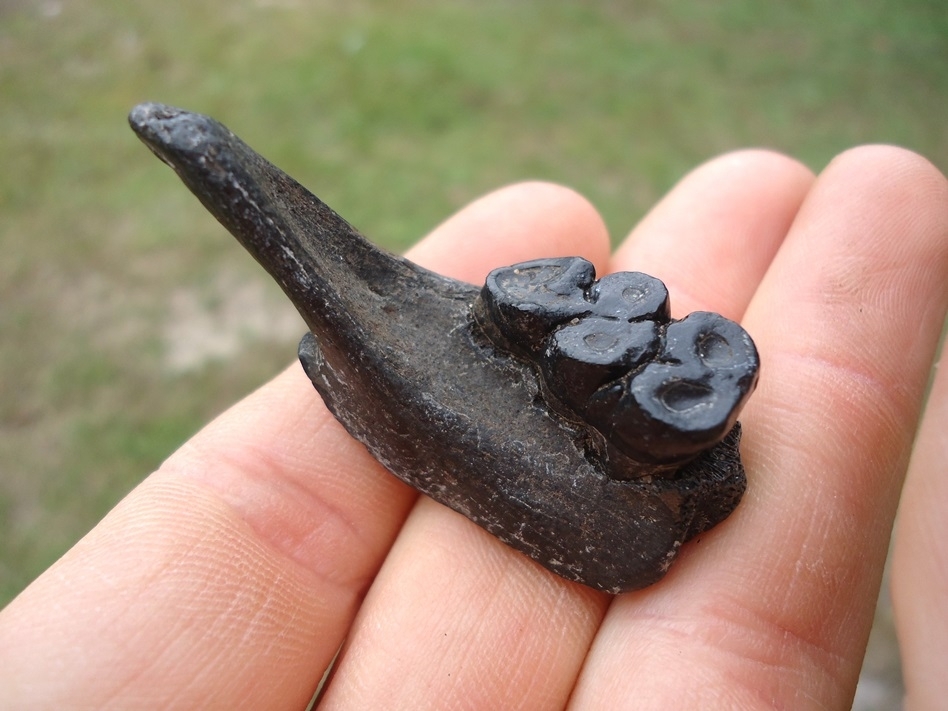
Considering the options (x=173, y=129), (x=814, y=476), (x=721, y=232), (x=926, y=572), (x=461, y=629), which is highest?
(x=173, y=129)

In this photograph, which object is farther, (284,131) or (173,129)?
(284,131)

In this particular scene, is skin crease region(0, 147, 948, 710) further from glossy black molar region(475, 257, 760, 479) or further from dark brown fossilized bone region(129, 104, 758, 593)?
glossy black molar region(475, 257, 760, 479)

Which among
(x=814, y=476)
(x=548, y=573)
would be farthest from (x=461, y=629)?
(x=814, y=476)

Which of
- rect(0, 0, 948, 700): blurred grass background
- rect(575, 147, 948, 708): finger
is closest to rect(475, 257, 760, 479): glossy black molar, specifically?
rect(575, 147, 948, 708): finger

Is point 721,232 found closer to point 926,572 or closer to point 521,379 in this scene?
point 521,379

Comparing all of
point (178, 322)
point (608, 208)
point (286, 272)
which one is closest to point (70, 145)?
point (178, 322)

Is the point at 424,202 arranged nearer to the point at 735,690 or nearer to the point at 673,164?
the point at 673,164
